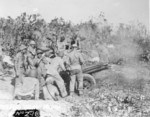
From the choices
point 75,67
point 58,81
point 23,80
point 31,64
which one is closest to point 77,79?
point 75,67

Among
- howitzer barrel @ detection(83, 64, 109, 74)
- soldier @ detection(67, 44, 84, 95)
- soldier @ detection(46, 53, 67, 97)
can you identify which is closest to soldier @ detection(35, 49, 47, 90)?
soldier @ detection(46, 53, 67, 97)

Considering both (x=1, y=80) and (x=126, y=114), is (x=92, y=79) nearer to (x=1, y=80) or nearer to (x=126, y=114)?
(x=126, y=114)

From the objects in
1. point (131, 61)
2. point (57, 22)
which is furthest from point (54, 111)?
point (57, 22)

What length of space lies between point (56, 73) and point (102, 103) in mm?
1760

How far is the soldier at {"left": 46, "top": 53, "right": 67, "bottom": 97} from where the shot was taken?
10.0 metres

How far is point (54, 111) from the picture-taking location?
8617 mm

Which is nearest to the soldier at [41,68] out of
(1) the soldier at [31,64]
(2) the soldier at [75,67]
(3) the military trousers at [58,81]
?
(1) the soldier at [31,64]

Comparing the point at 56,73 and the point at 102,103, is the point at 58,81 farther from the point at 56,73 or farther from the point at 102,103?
the point at 102,103

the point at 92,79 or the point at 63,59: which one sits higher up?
the point at 63,59

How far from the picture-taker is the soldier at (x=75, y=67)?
10.3m

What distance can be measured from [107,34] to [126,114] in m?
8.91

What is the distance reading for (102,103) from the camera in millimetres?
9766

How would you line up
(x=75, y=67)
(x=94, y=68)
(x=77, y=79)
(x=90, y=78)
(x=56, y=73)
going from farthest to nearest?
(x=94, y=68) → (x=90, y=78) → (x=77, y=79) → (x=75, y=67) → (x=56, y=73)

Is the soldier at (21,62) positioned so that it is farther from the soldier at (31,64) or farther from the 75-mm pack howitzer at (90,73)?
the 75-mm pack howitzer at (90,73)
